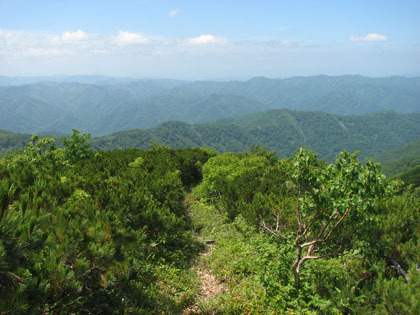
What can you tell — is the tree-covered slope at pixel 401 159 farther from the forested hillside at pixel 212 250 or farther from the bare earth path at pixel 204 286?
the bare earth path at pixel 204 286

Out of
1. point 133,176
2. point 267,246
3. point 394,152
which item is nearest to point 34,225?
point 267,246

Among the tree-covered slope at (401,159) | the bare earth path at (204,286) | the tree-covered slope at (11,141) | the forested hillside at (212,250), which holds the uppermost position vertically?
the forested hillside at (212,250)

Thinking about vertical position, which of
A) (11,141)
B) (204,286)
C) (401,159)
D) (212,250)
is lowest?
(401,159)

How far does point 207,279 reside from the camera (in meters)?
6.54

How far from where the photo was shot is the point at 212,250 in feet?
27.0

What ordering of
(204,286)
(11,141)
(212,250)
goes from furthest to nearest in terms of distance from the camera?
(11,141) < (212,250) < (204,286)

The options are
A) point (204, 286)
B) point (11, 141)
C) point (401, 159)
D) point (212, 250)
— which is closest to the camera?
point (204, 286)

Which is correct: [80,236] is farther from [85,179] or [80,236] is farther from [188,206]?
[188,206]

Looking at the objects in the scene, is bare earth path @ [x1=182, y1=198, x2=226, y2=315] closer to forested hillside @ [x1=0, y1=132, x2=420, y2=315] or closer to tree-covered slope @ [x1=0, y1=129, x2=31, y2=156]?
forested hillside @ [x1=0, y1=132, x2=420, y2=315]

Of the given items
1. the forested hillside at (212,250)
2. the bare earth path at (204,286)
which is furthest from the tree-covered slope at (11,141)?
the bare earth path at (204,286)

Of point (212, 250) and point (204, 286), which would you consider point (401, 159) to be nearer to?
point (212, 250)

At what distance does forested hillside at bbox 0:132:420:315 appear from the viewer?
10.3 ft

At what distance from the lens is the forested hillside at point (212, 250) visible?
313 centimetres

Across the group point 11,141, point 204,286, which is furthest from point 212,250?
point 11,141
